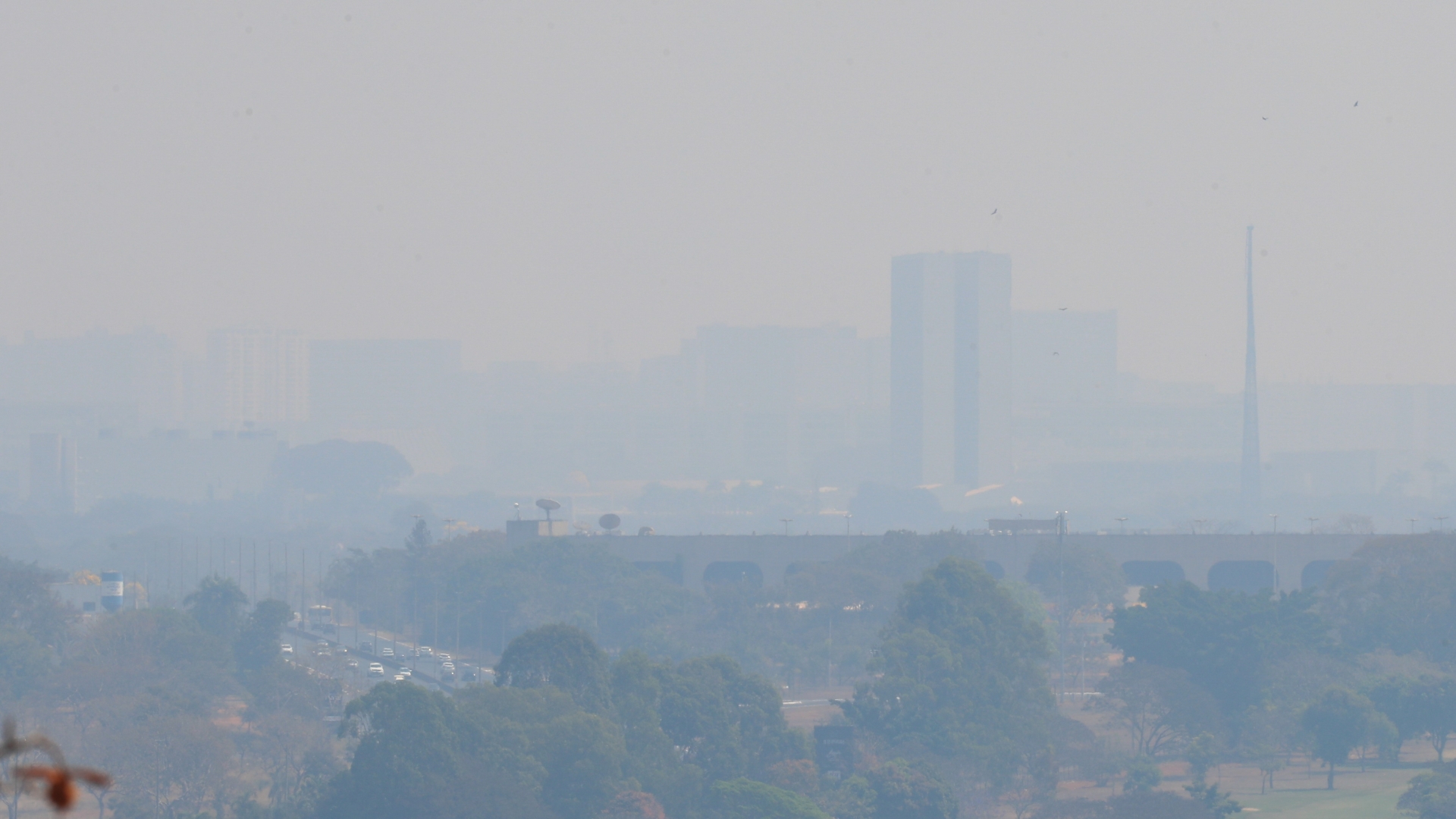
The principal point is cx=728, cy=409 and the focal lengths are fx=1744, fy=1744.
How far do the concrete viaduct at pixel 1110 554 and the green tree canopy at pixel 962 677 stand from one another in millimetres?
60069

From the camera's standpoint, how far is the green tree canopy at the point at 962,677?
190 ft

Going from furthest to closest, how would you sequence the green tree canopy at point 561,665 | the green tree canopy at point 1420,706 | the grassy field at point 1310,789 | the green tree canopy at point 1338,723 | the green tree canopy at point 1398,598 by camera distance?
the green tree canopy at point 1398,598, the green tree canopy at point 1420,706, the green tree canopy at point 1338,723, the grassy field at point 1310,789, the green tree canopy at point 561,665

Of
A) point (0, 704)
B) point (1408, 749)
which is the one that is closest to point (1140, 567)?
point (1408, 749)

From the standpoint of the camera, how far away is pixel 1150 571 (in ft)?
Answer: 450

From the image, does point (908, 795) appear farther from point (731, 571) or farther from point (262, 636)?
point (731, 571)

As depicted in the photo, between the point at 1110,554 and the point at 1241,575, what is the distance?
15.6 metres

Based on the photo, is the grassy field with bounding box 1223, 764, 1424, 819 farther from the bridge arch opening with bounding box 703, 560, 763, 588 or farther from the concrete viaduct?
the bridge arch opening with bounding box 703, 560, 763, 588

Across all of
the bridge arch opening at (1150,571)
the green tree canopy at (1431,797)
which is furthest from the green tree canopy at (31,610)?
the bridge arch opening at (1150,571)

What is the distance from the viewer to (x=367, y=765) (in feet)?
151

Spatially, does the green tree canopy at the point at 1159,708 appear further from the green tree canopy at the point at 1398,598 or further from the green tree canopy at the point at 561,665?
the green tree canopy at the point at 561,665

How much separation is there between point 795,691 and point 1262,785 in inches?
1404

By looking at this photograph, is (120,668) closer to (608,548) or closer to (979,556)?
(608,548)

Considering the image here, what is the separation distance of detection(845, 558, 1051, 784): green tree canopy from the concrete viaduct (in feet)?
197

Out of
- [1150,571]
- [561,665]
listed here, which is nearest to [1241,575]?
[1150,571]
